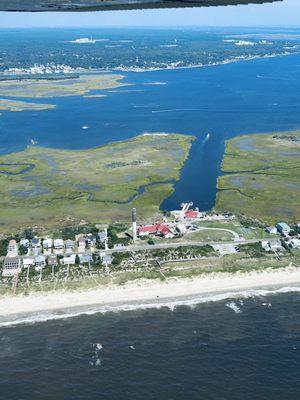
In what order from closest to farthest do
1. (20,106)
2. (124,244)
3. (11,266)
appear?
(11,266)
(124,244)
(20,106)

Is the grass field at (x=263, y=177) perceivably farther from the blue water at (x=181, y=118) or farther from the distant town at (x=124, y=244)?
the distant town at (x=124, y=244)

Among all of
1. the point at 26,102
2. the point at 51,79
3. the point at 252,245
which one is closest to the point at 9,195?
the point at 252,245

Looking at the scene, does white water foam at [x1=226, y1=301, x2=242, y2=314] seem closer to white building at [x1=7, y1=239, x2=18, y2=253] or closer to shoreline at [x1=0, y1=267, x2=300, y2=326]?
shoreline at [x1=0, y1=267, x2=300, y2=326]

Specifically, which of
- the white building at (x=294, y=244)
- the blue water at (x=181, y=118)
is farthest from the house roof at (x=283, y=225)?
the blue water at (x=181, y=118)

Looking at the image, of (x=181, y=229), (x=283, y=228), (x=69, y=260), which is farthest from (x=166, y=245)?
(x=283, y=228)

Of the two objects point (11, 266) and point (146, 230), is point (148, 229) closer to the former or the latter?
point (146, 230)

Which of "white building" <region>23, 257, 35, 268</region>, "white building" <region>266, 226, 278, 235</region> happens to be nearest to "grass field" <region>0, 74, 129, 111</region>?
"white building" <region>23, 257, 35, 268</region>
